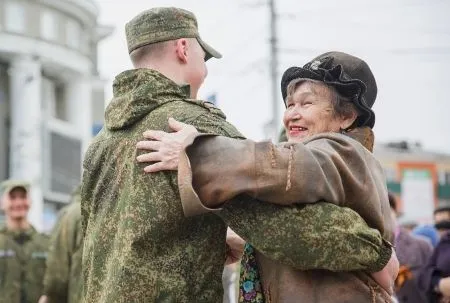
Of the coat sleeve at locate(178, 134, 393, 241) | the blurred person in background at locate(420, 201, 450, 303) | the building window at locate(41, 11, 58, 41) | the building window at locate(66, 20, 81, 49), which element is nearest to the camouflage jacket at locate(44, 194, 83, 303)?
the blurred person in background at locate(420, 201, 450, 303)

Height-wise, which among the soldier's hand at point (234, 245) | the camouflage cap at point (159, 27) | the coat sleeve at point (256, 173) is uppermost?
the camouflage cap at point (159, 27)

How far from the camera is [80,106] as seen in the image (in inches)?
2185

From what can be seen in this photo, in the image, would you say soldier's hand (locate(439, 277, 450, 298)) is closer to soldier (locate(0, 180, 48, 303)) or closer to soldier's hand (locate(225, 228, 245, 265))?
soldier (locate(0, 180, 48, 303))

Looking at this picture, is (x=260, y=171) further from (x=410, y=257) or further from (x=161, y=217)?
(x=410, y=257)

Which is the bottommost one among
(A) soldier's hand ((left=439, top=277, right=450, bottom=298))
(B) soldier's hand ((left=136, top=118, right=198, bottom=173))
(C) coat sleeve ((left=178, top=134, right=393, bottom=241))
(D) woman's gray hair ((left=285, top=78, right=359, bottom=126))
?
(A) soldier's hand ((left=439, top=277, right=450, bottom=298))

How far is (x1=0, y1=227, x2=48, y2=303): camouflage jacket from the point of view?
32.1 ft

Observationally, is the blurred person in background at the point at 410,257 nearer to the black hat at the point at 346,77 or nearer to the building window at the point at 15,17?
the black hat at the point at 346,77

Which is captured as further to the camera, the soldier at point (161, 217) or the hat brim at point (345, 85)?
the hat brim at point (345, 85)

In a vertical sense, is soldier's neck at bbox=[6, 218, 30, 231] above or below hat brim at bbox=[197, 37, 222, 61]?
below

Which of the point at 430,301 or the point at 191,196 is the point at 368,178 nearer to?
the point at 191,196

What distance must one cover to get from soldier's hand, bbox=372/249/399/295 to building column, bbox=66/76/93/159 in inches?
2004

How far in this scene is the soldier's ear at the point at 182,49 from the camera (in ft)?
13.4

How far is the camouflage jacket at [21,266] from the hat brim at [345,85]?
629cm

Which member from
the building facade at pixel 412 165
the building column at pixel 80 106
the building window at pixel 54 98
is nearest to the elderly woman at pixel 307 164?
the building window at pixel 54 98
